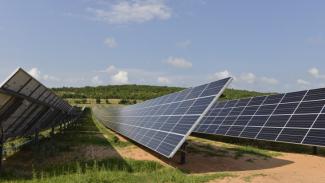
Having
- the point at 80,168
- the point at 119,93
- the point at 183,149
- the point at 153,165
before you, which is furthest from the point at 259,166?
the point at 119,93

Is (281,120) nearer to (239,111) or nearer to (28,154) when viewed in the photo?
(239,111)

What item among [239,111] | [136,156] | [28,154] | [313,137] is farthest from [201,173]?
[239,111]

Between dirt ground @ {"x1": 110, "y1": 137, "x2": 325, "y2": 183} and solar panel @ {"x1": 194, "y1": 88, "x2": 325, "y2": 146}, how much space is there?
1.18 m

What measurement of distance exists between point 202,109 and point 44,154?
8.41 meters

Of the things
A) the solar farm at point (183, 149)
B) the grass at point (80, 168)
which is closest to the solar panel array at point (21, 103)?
the solar farm at point (183, 149)

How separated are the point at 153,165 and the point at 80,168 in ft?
9.33

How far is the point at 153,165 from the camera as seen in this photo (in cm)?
1480

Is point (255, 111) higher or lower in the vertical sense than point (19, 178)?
higher

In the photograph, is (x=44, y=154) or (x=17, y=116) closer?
(x=17, y=116)

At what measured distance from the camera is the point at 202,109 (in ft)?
49.2

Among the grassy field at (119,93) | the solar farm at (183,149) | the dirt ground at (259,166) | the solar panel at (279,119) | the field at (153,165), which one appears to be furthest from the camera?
the grassy field at (119,93)

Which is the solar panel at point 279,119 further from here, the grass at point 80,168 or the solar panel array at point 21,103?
the solar panel array at point 21,103

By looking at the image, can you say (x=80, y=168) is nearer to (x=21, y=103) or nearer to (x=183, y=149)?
(x=21, y=103)

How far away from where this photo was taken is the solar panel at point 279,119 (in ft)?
61.4
